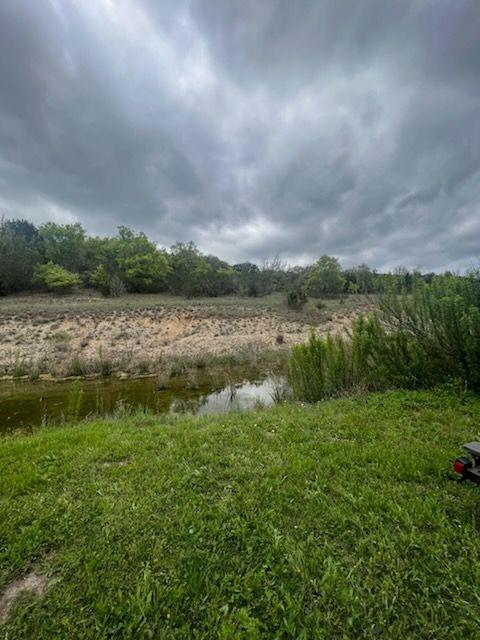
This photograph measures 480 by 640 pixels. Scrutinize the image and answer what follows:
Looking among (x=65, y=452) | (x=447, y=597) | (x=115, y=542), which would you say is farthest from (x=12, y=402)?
(x=447, y=597)

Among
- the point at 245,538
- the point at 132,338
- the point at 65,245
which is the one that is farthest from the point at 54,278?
the point at 245,538

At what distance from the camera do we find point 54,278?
31.4m

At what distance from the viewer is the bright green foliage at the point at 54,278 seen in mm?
31344

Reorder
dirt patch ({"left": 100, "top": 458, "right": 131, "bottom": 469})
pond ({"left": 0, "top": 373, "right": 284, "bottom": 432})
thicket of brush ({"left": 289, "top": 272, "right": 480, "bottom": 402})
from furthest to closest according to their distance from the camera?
pond ({"left": 0, "top": 373, "right": 284, "bottom": 432}) < thicket of brush ({"left": 289, "top": 272, "right": 480, "bottom": 402}) < dirt patch ({"left": 100, "top": 458, "right": 131, "bottom": 469})

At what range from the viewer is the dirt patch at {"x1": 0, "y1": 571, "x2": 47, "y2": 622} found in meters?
1.79

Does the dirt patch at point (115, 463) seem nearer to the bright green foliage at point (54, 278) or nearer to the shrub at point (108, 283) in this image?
the shrub at point (108, 283)

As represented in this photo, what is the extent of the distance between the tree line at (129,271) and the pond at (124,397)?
2092cm

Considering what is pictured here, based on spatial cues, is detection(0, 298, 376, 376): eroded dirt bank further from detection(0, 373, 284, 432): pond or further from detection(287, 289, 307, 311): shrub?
detection(287, 289, 307, 311): shrub

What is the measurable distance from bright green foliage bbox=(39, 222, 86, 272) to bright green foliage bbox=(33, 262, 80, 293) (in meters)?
6.45

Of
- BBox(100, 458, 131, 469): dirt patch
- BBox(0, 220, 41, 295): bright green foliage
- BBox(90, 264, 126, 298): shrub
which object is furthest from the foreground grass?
BBox(0, 220, 41, 295): bright green foliage

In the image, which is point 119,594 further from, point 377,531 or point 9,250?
point 9,250

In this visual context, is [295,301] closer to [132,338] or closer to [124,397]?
[132,338]

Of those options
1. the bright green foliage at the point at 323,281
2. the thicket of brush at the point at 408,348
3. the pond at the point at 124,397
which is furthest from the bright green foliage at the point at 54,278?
the thicket of brush at the point at 408,348

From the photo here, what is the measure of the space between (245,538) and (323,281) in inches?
1577
